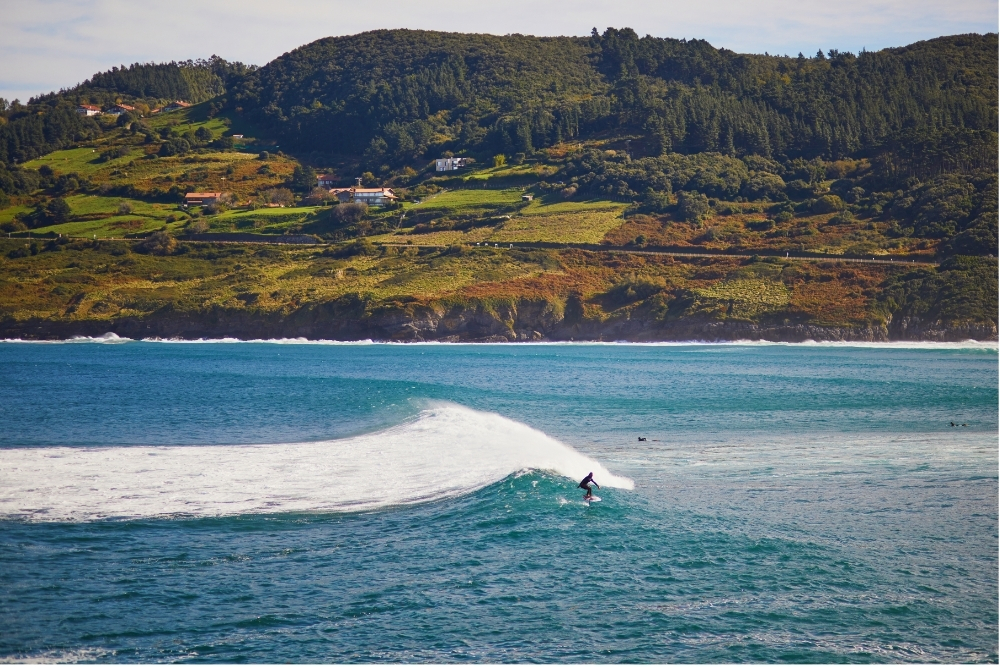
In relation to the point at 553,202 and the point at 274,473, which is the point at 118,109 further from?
the point at 274,473

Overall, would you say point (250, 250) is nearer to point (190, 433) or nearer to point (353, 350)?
point (353, 350)

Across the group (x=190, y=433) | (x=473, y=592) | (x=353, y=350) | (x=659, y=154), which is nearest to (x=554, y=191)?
(x=659, y=154)

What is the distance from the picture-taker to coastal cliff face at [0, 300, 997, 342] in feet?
256

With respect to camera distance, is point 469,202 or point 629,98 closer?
point 469,202

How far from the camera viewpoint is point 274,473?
23453mm

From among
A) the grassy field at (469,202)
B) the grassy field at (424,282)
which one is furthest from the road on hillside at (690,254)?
the grassy field at (469,202)

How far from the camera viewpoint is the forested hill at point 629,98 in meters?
122

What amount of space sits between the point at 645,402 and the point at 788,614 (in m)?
24.9

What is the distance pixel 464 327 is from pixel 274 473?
60.6m

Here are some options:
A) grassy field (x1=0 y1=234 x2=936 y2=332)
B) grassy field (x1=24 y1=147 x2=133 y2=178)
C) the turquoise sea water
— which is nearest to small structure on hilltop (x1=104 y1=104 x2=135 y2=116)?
grassy field (x1=24 y1=147 x2=133 y2=178)

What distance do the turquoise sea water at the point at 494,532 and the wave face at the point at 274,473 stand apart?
0.11 m

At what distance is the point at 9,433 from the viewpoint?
30.0 m

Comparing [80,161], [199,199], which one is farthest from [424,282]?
[80,161]

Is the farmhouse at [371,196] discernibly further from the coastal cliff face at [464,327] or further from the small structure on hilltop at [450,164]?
the coastal cliff face at [464,327]
